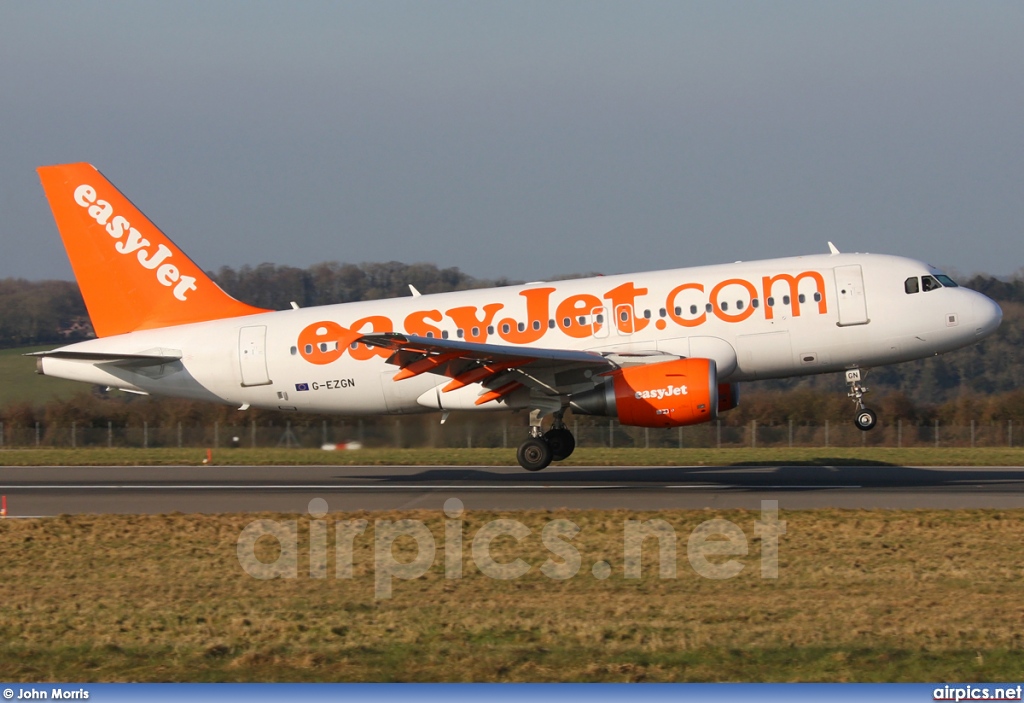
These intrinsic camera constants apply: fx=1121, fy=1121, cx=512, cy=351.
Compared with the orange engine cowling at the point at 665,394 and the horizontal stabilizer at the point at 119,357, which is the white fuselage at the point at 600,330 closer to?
the horizontal stabilizer at the point at 119,357

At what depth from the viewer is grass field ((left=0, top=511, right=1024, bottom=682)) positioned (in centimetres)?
1035

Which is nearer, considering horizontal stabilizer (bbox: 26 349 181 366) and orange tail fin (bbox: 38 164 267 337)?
horizontal stabilizer (bbox: 26 349 181 366)

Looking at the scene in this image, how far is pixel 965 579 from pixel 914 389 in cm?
7174

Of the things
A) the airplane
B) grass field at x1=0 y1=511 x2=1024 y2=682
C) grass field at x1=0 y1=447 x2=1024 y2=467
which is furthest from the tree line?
grass field at x1=0 y1=511 x2=1024 y2=682

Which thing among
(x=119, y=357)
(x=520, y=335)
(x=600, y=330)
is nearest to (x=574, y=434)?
(x=520, y=335)

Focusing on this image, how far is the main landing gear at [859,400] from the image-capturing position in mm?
25578

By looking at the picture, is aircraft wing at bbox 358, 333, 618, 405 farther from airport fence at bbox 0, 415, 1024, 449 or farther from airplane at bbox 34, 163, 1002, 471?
airport fence at bbox 0, 415, 1024, 449

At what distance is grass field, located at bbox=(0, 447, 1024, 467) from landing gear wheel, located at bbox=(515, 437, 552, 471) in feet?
18.9

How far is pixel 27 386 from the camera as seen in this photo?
2365 inches

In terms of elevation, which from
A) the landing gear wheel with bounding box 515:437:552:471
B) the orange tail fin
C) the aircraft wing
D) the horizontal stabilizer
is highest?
the orange tail fin

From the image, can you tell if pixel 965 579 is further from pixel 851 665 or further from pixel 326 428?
pixel 326 428

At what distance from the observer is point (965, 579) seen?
14.1m

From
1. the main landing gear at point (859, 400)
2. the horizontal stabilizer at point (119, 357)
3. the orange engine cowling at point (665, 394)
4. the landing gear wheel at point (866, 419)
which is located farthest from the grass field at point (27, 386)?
the landing gear wheel at point (866, 419)

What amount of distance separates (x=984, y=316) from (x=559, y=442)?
10.2m
